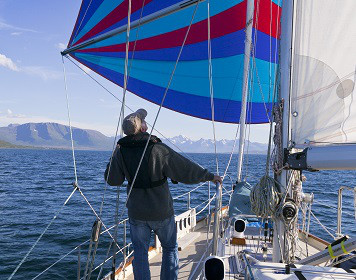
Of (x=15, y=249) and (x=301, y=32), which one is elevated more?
(x=301, y=32)

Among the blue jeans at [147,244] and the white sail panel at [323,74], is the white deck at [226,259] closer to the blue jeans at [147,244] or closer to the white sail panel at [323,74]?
the blue jeans at [147,244]

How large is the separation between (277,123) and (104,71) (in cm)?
401

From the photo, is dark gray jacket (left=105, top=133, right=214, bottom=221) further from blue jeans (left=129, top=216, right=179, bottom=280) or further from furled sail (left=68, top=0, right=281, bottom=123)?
furled sail (left=68, top=0, right=281, bottom=123)

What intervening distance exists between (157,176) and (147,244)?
574mm

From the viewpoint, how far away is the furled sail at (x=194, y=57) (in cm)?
627

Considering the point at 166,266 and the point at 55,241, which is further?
the point at 55,241

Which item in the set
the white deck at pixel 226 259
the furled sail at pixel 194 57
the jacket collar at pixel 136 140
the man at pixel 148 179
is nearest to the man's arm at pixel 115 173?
the man at pixel 148 179

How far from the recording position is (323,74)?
2.96 metres

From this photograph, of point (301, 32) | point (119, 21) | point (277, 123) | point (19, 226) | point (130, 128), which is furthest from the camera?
point (19, 226)

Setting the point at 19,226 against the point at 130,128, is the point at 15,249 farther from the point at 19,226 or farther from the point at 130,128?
the point at 130,128

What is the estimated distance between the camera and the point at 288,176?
3.10 meters

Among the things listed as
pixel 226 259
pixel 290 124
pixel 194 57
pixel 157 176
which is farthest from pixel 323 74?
pixel 194 57

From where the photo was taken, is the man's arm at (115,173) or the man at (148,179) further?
the man's arm at (115,173)

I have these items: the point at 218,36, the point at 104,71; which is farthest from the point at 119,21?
the point at 218,36
